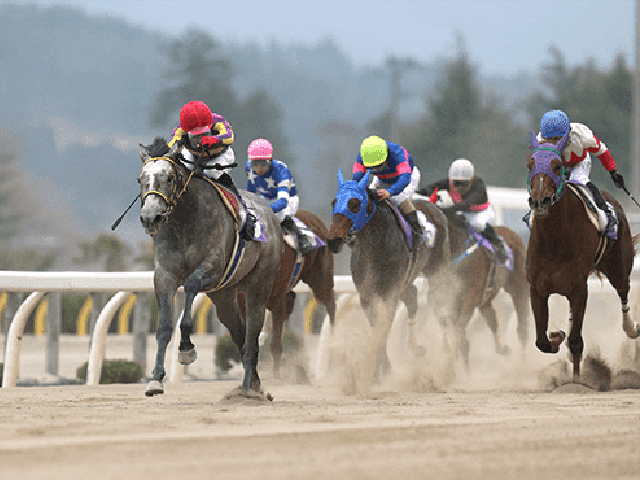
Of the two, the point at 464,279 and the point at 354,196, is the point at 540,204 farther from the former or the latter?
the point at 464,279

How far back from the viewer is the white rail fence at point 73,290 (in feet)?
31.2

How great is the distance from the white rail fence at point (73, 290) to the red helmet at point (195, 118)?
10.1ft

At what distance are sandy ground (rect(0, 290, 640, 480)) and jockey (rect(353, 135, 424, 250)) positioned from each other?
3.58 feet

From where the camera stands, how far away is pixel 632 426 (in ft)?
18.5

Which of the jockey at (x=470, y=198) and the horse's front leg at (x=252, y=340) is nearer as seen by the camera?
the horse's front leg at (x=252, y=340)

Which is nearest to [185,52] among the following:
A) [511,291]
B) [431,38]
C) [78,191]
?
[78,191]

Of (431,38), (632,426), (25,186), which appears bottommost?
(632,426)

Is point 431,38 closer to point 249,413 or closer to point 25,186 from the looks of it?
point 25,186

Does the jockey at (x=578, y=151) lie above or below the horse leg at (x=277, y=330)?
above

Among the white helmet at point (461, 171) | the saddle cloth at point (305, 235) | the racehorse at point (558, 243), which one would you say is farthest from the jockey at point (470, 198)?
the racehorse at point (558, 243)

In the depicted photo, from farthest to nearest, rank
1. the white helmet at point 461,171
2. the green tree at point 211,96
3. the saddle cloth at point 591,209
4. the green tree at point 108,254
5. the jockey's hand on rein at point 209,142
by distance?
the green tree at point 211,96 < the green tree at point 108,254 < the white helmet at point 461,171 < the saddle cloth at point 591,209 < the jockey's hand on rein at point 209,142

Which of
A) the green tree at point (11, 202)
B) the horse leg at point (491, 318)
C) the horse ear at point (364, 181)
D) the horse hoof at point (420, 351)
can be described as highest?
the green tree at point (11, 202)

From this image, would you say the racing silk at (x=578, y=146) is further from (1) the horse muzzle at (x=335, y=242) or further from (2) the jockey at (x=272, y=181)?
(2) the jockey at (x=272, y=181)

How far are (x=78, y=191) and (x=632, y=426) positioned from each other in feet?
179
